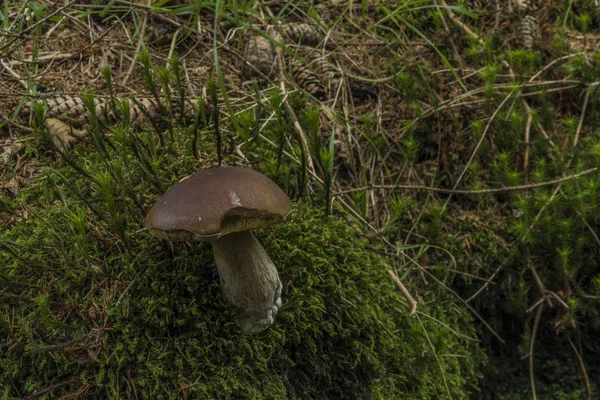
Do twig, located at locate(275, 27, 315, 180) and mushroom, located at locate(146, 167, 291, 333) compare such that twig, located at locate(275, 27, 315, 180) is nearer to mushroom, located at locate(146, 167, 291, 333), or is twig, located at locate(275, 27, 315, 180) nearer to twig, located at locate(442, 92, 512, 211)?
mushroom, located at locate(146, 167, 291, 333)

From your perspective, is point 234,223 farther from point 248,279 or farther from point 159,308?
point 159,308

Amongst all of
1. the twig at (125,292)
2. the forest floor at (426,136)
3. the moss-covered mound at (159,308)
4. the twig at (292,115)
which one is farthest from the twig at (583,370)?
the twig at (125,292)

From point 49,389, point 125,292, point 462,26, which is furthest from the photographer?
point 462,26

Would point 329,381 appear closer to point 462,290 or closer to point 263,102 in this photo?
point 462,290

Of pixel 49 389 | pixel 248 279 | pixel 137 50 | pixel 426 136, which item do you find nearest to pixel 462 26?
pixel 426 136

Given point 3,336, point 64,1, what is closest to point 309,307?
point 3,336

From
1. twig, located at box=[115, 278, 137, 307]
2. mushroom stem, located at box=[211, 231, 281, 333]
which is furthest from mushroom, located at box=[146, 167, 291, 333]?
twig, located at box=[115, 278, 137, 307]

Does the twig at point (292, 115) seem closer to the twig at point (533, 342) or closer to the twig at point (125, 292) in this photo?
the twig at point (125, 292)
